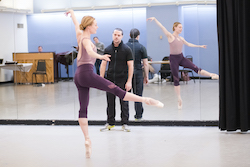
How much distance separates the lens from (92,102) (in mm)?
6535

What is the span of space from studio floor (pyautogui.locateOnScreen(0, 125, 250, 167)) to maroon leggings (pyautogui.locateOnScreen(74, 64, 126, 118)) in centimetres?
60

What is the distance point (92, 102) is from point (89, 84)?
2.43 m

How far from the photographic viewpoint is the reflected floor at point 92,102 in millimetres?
6102

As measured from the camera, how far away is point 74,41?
21.9ft

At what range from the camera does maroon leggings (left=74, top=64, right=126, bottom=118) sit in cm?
404

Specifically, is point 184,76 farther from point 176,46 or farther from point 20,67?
point 20,67

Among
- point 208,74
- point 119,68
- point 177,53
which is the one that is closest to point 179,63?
point 177,53

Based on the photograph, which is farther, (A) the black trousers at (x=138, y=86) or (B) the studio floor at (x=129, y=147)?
(A) the black trousers at (x=138, y=86)

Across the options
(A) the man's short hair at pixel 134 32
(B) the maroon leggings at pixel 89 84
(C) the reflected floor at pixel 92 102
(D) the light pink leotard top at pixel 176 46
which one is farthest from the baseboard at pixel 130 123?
(B) the maroon leggings at pixel 89 84

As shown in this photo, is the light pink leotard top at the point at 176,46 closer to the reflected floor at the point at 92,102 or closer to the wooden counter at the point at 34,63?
the reflected floor at the point at 92,102

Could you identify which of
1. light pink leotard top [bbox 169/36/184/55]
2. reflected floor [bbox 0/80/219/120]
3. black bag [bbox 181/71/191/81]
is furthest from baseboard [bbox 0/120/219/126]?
light pink leotard top [bbox 169/36/184/55]

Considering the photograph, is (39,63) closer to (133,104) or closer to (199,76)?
(133,104)

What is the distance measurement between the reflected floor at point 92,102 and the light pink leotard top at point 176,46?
54 centimetres

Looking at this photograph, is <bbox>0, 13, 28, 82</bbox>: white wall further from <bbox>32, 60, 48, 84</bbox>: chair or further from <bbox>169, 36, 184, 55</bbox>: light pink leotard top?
<bbox>169, 36, 184, 55</bbox>: light pink leotard top
